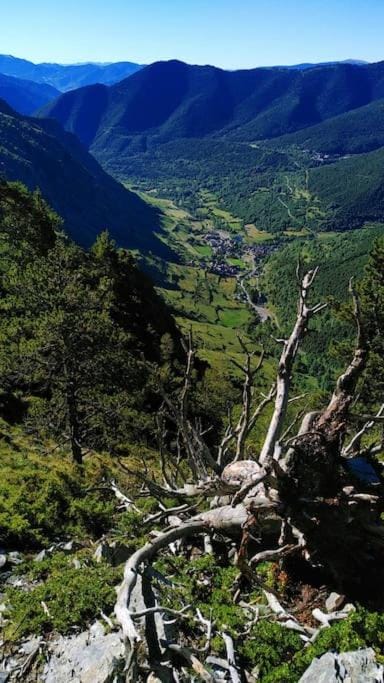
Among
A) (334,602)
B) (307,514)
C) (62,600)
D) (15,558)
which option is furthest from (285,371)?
(15,558)

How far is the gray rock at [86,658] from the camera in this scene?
7.35m

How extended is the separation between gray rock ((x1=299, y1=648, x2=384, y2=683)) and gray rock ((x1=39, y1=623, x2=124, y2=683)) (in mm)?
2605

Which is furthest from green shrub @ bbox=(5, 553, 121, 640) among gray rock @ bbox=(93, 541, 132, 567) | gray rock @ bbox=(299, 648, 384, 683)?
gray rock @ bbox=(299, 648, 384, 683)

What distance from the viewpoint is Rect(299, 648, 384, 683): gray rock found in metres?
6.55

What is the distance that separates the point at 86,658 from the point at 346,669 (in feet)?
12.5

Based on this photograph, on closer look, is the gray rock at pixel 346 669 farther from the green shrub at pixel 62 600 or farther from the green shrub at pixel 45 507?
the green shrub at pixel 45 507

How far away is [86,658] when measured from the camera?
788cm

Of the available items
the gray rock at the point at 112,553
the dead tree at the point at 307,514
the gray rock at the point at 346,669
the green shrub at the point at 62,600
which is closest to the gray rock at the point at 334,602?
the dead tree at the point at 307,514

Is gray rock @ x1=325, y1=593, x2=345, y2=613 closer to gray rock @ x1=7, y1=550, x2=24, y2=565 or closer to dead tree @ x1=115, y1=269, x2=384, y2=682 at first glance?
dead tree @ x1=115, y1=269, x2=384, y2=682

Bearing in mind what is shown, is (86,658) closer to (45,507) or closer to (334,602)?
(334,602)

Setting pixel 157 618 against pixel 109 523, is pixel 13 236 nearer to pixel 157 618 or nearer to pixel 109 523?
pixel 109 523

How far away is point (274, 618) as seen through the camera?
27.6 feet

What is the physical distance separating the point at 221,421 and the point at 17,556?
37731mm

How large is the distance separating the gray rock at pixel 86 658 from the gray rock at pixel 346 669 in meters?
2.61
